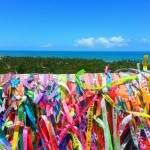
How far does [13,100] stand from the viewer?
9.93 feet

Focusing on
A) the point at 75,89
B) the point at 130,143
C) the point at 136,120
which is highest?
the point at 75,89

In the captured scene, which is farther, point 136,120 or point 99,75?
point 99,75

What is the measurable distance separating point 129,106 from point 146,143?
0.32 m

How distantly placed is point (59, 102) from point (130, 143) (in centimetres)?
65

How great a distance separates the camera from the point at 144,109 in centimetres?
308

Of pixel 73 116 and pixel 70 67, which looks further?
pixel 70 67

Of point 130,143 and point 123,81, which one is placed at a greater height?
point 123,81

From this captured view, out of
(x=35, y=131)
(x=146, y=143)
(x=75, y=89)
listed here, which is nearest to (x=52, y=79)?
(x=75, y=89)

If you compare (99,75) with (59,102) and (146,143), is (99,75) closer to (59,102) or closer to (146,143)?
(59,102)

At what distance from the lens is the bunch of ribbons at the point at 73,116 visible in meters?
2.99

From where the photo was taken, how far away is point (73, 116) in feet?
9.87

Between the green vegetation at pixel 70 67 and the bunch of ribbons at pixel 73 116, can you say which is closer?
the bunch of ribbons at pixel 73 116

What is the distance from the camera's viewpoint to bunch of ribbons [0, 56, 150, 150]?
2988 millimetres

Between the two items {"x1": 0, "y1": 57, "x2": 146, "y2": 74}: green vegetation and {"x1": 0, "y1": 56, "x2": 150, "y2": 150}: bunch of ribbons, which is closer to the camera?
{"x1": 0, "y1": 56, "x2": 150, "y2": 150}: bunch of ribbons
